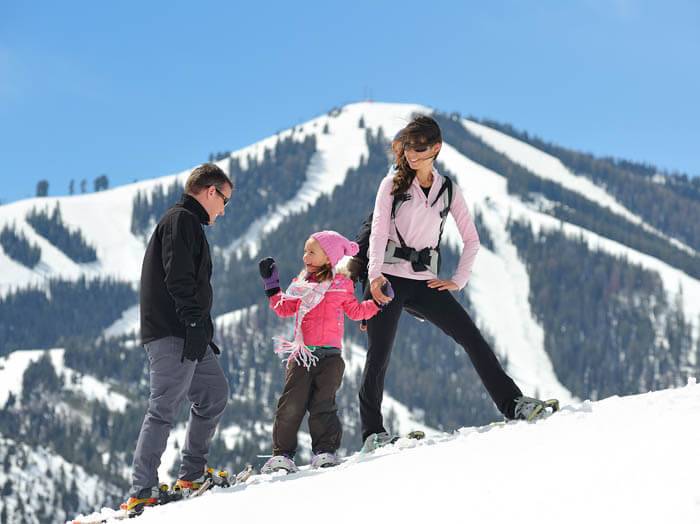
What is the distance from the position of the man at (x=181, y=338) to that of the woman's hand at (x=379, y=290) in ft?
4.88

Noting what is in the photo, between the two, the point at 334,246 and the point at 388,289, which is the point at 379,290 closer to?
the point at 388,289

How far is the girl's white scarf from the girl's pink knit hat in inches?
10.1

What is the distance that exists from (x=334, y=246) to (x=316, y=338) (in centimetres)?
91

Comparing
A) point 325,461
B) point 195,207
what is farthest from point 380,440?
point 195,207

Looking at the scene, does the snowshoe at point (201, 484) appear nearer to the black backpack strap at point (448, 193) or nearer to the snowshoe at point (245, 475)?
the snowshoe at point (245, 475)

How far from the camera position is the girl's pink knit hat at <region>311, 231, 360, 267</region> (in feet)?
30.0

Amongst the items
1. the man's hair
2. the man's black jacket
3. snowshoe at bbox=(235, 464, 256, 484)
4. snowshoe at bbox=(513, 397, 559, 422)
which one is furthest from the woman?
the man's black jacket

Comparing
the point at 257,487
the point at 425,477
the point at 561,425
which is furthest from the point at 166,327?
the point at 561,425

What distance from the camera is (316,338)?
9.20 meters

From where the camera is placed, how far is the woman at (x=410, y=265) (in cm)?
869

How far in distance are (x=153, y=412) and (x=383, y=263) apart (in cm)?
252

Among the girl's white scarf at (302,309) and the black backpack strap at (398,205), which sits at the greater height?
the black backpack strap at (398,205)

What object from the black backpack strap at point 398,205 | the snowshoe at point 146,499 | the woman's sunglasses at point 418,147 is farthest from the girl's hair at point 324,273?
the snowshoe at point 146,499

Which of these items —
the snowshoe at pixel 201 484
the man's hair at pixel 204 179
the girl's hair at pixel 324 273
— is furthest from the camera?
the girl's hair at pixel 324 273
